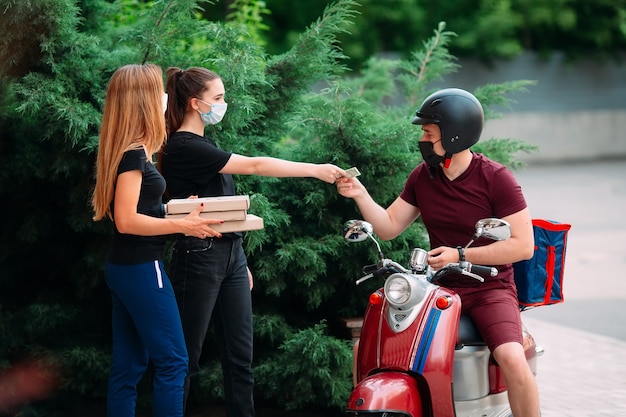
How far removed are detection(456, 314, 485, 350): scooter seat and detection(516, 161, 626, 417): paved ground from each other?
1935 mm

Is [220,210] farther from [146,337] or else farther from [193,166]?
[146,337]

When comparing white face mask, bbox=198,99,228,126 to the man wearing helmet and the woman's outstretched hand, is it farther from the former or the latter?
the man wearing helmet

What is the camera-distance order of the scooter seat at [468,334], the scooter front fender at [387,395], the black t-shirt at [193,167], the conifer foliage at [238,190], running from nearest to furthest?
the scooter front fender at [387,395] → the scooter seat at [468,334] → the black t-shirt at [193,167] → the conifer foliage at [238,190]

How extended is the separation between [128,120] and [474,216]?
5.10ft

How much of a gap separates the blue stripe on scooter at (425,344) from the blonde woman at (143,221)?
3.31 feet

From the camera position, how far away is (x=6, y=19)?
189 inches

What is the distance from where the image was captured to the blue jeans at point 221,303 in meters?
4.28

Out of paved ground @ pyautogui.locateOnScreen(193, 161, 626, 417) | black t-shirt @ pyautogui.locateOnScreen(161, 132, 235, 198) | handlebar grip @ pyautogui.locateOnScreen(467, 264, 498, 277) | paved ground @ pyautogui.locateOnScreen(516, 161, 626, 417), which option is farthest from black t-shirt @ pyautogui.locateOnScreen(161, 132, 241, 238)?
paved ground @ pyautogui.locateOnScreen(516, 161, 626, 417)

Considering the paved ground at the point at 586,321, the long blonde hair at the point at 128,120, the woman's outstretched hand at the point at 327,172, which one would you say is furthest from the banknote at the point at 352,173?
the paved ground at the point at 586,321

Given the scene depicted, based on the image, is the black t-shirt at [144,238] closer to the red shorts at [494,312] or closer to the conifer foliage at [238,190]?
the conifer foliage at [238,190]

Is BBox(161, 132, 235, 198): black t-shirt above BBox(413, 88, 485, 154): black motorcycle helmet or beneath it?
beneath

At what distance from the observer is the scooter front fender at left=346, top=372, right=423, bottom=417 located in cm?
363

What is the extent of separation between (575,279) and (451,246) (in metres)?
6.47

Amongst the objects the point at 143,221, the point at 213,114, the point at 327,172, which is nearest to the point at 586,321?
the point at 327,172
